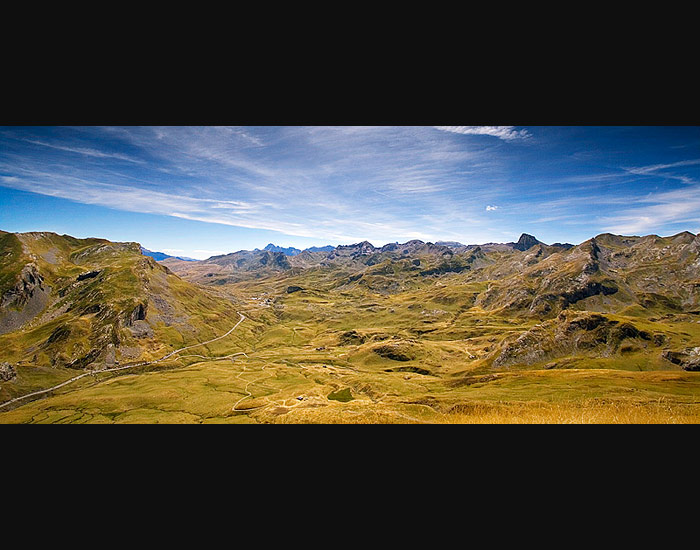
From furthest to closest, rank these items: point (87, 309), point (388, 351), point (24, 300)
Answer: point (87, 309), point (388, 351), point (24, 300)

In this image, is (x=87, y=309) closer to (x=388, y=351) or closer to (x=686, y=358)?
(x=388, y=351)

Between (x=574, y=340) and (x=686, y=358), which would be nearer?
(x=686, y=358)

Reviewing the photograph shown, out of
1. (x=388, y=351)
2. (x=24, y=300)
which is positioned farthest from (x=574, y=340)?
(x=24, y=300)

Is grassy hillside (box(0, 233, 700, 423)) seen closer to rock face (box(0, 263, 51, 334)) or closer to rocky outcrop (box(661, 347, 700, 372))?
rocky outcrop (box(661, 347, 700, 372))

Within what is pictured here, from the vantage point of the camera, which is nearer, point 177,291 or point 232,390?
point 232,390

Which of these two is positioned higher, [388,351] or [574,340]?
[574,340]

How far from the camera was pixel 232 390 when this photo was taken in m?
74.0

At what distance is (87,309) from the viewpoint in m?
114

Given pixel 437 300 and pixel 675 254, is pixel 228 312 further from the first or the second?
pixel 675 254

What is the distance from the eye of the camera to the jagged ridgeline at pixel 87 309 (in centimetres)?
9675
